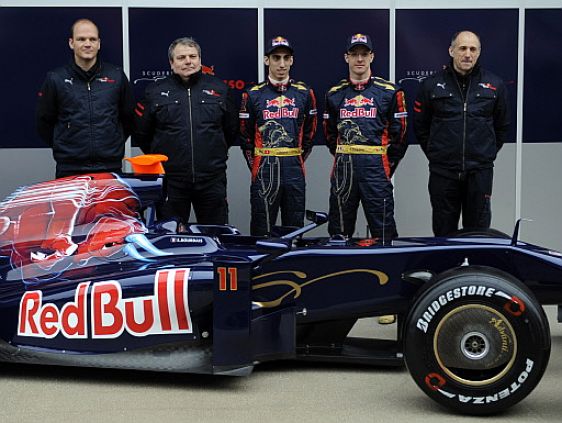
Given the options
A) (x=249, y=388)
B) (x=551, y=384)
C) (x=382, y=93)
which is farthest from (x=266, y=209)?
(x=551, y=384)

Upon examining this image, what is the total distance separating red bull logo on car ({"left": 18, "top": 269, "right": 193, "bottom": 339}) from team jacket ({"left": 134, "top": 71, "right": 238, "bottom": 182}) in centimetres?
199

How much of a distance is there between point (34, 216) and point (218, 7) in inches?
121

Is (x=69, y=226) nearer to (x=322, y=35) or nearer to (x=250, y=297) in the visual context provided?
(x=250, y=297)

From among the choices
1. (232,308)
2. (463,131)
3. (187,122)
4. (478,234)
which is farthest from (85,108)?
(478,234)

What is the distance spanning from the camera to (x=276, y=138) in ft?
22.7

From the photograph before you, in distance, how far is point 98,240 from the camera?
5.25m

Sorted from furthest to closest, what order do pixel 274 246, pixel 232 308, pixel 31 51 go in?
pixel 31 51 → pixel 274 246 → pixel 232 308

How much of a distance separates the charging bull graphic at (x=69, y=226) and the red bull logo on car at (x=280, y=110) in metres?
1.68

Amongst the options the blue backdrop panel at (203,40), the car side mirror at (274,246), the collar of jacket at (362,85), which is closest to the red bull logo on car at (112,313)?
the car side mirror at (274,246)

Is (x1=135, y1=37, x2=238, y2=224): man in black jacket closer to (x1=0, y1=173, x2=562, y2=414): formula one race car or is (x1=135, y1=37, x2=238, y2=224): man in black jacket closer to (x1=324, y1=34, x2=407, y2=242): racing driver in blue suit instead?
(x1=324, y1=34, x2=407, y2=242): racing driver in blue suit

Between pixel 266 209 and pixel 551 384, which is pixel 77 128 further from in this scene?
pixel 551 384

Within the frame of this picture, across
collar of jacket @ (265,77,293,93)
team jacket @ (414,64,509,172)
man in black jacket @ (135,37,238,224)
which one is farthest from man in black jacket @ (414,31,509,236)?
man in black jacket @ (135,37,238,224)

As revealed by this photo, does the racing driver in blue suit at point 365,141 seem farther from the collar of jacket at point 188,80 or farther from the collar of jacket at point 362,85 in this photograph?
the collar of jacket at point 188,80

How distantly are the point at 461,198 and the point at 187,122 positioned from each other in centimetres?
207
